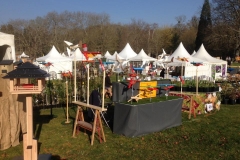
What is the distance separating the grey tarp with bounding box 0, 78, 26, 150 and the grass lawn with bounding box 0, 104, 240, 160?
258mm

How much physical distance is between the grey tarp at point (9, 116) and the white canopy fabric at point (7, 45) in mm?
2235

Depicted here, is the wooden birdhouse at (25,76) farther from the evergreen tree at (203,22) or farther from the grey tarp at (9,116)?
the evergreen tree at (203,22)

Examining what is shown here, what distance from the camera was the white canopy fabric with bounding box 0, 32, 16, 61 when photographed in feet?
27.6

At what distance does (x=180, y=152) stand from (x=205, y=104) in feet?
17.3

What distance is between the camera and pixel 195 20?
72.9 metres

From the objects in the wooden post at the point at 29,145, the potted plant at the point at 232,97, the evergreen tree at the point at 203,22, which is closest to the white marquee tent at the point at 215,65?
the potted plant at the point at 232,97

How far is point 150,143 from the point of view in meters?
7.65

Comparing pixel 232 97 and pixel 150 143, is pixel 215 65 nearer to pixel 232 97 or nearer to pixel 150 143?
pixel 232 97

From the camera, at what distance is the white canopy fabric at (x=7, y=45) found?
8.42m

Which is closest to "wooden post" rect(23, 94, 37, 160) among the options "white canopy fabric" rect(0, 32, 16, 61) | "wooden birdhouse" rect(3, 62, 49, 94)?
"wooden birdhouse" rect(3, 62, 49, 94)

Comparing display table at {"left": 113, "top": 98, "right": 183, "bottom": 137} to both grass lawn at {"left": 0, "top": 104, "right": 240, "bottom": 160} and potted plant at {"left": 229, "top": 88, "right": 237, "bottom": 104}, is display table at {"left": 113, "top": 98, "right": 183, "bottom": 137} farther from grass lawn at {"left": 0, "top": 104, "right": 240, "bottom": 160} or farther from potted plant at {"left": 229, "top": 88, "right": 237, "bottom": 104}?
potted plant at {"left": 229, "top": 88, "right": 237, "bottom": 104}

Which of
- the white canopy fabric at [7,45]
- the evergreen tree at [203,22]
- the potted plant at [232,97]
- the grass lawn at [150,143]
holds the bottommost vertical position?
the grass lawn at [150,143]

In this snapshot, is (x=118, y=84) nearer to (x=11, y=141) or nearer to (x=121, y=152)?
(x=121, y=152)

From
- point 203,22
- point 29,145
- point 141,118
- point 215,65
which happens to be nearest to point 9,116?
point 29,145
